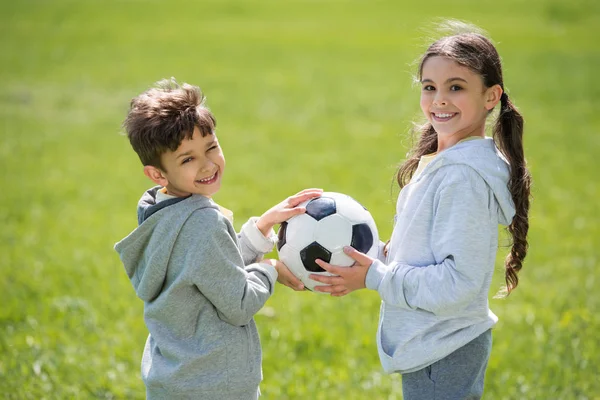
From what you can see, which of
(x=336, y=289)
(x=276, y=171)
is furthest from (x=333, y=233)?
(x=276, y=171)

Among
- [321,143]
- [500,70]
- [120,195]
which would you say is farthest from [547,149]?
[500,70]

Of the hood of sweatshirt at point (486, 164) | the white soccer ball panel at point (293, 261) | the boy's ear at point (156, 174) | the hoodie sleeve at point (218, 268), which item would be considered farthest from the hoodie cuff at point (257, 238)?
the hood of sweatshirt at point (486, 164)

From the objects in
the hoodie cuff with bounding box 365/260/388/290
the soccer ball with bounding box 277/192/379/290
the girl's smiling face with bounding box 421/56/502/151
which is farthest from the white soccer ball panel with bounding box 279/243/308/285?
the girl's smiling face with bounding box 421/56/502/151

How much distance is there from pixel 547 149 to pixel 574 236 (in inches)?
154

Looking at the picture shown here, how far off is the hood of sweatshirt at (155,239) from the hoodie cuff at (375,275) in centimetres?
74

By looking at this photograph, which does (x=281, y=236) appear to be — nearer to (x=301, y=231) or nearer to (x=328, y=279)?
(x=301, y=231)

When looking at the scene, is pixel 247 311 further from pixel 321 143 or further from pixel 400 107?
pixel 400 107

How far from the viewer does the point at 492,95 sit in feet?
10.6

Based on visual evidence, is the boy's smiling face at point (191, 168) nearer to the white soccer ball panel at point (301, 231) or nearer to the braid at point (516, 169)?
the white soccer ball panel at point (301, 231)

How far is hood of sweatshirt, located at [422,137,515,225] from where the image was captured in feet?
9.89

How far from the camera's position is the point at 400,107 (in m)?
15.2

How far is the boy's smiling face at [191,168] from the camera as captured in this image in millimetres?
3170

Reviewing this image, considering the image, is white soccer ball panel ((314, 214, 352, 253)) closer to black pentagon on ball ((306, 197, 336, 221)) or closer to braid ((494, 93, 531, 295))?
black pentagon on ball ((306, 197, 336, 221))

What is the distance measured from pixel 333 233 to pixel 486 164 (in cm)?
80
